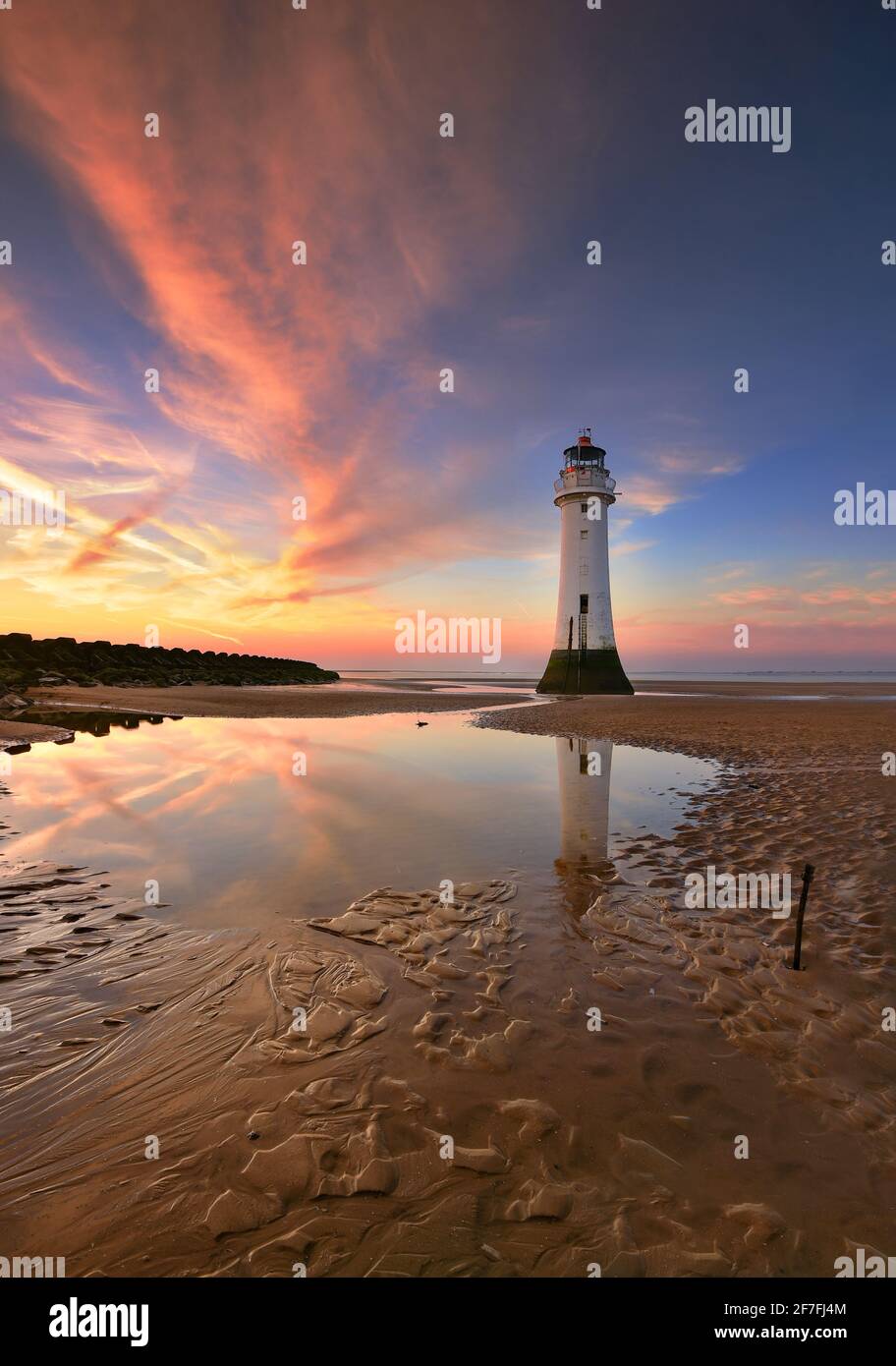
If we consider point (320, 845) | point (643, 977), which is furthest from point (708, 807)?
point (320, 845)

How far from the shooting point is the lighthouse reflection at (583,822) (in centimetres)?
723

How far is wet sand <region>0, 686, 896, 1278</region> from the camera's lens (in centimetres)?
256

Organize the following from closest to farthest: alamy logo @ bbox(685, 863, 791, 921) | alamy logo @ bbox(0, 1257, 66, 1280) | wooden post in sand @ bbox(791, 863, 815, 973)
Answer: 1. alamy logo @ bbox(0, 1257, 66, 1280)
2. wooden post in sand @ bbox(791, 863, 815, 973)
3. alamy logo @ bbox(685, 863, 791, 921)

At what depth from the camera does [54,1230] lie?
2.57 m

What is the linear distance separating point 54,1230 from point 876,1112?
187 inches

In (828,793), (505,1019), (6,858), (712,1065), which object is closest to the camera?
(712,1065)

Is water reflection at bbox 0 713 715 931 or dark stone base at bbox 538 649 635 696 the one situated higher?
dark stone base at bbox 538 649 635 696

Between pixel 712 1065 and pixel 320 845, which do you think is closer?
pixel 712 1065

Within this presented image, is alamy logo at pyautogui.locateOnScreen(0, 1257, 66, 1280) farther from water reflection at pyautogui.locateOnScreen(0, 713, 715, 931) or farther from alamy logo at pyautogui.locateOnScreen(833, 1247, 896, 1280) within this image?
alamy logo at pyautogui.locateOnScreen(833, 1247, 896, 1280)

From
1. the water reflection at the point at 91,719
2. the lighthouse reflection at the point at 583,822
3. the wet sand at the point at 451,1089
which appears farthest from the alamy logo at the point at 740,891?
the water reflection at the point at 91,719

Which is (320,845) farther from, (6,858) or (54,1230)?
(54,1230)
